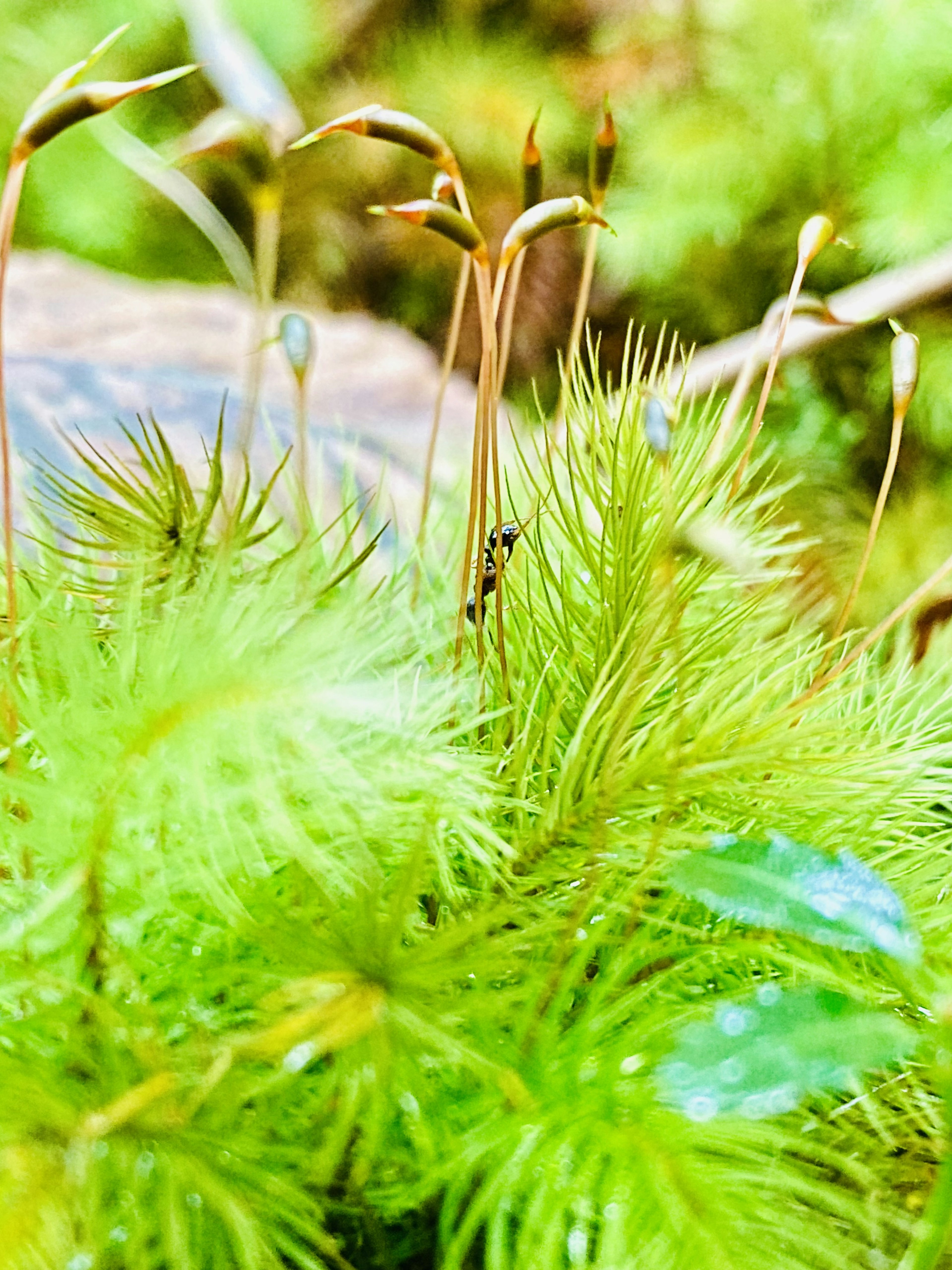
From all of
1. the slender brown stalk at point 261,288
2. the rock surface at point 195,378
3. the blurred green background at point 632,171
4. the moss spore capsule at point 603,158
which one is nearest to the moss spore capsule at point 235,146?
the slender brown stalk at point 261,288

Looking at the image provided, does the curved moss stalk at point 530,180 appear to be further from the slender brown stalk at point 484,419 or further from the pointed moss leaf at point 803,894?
the pointed moss leaf at point 803,894

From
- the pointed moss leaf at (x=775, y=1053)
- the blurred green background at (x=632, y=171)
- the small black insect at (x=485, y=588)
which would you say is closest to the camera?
the pointed moss leaf at (x=775, y=1053)

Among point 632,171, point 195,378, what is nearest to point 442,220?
point 195,378

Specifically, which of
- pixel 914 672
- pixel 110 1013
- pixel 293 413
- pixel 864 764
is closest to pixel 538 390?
pixel 293 413

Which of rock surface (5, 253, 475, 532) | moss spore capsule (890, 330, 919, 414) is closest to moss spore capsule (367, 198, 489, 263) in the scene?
moss spore capsule (890, 330, 919, 414)

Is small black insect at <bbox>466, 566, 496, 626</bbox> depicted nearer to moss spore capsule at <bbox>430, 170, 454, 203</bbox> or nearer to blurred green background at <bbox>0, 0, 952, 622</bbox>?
moss spore capsule at <bbox>430, 170, 454, 203</bbox>
